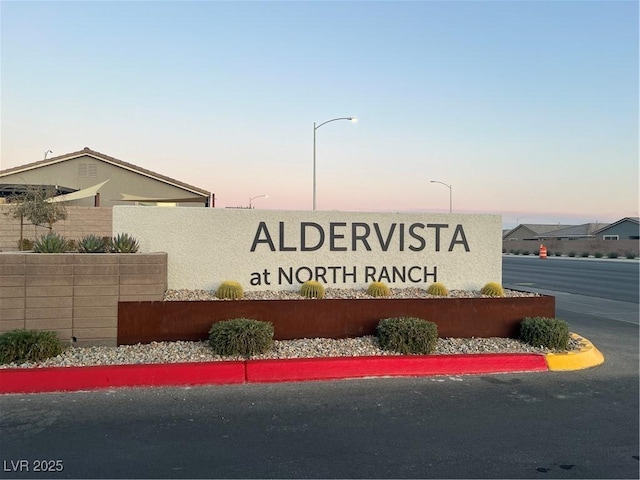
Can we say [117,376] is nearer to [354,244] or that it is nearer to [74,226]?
[354,244]

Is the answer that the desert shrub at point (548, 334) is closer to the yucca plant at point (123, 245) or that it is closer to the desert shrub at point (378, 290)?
Result: the desert shrub at point (378, 290)

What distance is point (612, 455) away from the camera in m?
4.70

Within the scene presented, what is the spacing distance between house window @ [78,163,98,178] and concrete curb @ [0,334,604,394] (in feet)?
91.2

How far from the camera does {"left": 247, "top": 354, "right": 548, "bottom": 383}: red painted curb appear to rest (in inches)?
277

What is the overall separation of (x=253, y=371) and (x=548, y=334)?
475 cm

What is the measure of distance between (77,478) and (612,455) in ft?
15.2

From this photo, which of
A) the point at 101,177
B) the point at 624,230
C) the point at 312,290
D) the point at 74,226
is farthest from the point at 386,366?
the point at 624,230

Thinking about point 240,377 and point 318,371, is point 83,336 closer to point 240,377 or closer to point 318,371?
point 240,377

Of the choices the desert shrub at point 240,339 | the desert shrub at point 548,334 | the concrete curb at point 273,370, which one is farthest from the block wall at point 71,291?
the desert shrub at point 548,334

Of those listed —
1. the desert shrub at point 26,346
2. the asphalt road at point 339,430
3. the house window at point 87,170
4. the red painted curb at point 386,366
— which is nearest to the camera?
the asphalt road at point 339,430

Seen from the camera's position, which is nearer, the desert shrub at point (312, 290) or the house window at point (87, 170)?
the desert shrub at point (312, 290)

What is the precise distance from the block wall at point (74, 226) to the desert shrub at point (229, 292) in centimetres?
1245

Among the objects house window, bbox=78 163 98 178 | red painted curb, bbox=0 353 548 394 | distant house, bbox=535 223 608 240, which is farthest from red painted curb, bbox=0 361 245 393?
distant house, bbox=535 223 608 240

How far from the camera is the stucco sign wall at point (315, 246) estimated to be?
996 centimetres
